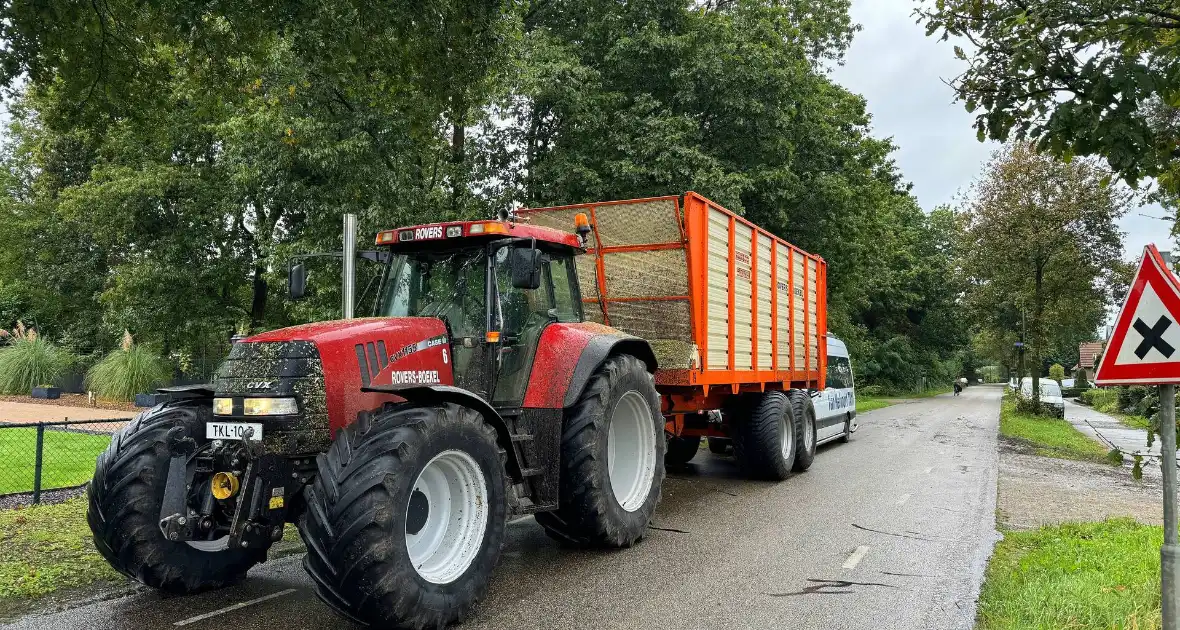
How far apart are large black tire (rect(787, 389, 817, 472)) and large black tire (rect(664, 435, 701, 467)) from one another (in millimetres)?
1421

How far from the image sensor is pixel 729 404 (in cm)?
1077

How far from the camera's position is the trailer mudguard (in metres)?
6.32

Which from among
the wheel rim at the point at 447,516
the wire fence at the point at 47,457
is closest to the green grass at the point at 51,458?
the wire fence at the point at 47,457

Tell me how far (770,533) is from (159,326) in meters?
17.8

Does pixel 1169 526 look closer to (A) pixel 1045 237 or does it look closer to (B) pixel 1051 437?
(B) pixel 1051 437

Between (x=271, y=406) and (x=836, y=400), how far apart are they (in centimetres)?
1249

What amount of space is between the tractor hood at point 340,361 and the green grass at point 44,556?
2012mm

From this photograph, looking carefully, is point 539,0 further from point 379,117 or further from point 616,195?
point 379,117

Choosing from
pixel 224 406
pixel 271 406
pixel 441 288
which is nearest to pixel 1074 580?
pixel 441 288

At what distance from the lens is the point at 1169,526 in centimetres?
409

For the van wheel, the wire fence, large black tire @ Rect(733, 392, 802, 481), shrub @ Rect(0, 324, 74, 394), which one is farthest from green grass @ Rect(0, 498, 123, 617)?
shrub @ Rect(0, 324, 74, 394)

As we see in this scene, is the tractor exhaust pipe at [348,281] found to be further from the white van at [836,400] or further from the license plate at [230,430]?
the white van at [836,400]

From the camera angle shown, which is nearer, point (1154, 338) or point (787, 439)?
point (1154, 338)

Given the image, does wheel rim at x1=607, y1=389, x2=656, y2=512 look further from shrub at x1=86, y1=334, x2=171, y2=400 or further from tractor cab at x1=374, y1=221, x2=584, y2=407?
shrub at x1=86, y1=334, x2=171, y2=400
